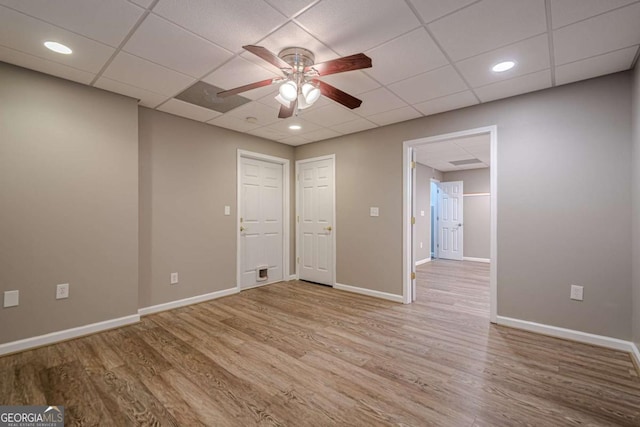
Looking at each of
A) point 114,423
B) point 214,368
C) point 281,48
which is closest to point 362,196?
point 281,48

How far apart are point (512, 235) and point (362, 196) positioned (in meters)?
2.00

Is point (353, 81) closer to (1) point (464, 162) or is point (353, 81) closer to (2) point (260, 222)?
(2) point (260, 222)

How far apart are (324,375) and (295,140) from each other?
3.72 m

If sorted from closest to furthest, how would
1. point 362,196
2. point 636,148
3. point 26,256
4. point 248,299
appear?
point 636,148
point 26,256
point 248,299
point 362,196

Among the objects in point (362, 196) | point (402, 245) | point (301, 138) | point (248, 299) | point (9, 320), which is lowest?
point (248, 299)

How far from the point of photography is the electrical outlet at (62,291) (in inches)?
105

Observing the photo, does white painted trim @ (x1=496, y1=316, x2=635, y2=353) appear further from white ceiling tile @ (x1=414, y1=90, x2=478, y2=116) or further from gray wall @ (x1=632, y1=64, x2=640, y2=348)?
white ceiling tile @ (x1=414, y1=90, x2=478, y2=116)

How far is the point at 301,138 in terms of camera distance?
4.71 m

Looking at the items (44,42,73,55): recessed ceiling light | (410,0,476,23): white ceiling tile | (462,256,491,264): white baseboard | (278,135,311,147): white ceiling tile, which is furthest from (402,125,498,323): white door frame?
(462,256,491,264): white baseboard

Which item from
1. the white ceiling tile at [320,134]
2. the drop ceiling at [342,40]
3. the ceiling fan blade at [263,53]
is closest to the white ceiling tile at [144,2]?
the drop ceiling at [342,40]

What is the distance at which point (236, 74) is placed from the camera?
102 inches

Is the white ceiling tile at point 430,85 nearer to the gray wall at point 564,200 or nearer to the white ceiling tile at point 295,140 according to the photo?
the gray wall at point 564,200

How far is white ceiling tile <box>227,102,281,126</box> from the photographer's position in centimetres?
332

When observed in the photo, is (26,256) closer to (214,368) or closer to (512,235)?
(214,368)
